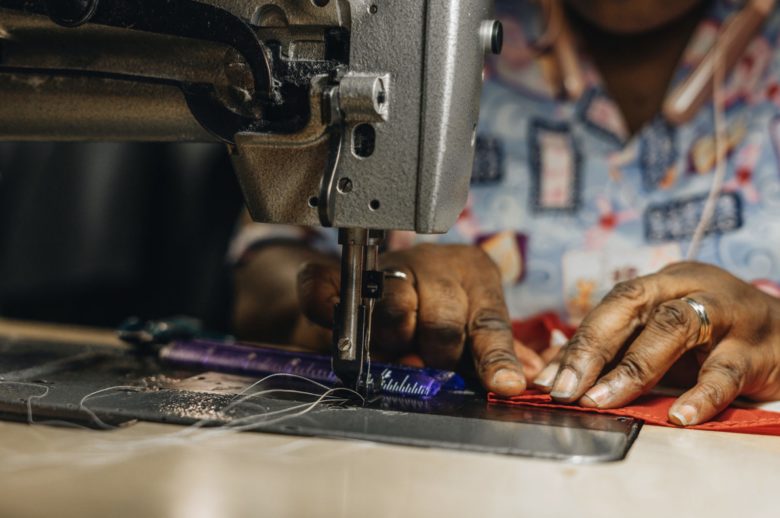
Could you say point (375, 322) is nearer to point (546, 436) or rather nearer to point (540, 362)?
point (540, 362)

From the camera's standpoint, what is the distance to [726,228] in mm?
1682

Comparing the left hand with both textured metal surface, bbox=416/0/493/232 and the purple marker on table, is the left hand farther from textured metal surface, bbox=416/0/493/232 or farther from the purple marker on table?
textured metal surface, bbox=416/0/493/232

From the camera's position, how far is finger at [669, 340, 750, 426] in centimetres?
101

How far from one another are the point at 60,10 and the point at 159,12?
0.12m

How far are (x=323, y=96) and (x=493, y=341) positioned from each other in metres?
0.38

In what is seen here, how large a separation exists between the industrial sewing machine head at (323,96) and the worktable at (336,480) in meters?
0.22

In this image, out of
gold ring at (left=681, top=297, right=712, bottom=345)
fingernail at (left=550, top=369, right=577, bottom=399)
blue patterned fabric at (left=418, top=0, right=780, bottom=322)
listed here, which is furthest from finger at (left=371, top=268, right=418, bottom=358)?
blue patterned fabric at (left=418, top=0, right=780, bottom=322)

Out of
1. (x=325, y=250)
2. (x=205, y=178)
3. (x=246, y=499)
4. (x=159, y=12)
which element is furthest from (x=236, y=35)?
(x=205, y=178)

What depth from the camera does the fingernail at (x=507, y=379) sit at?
1062mm

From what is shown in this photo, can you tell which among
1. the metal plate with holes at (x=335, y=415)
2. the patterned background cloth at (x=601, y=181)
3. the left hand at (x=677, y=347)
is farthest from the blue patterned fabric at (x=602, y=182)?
the metal plate with holes at (x=335, y=415)

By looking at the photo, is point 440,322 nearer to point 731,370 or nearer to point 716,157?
point 731,370

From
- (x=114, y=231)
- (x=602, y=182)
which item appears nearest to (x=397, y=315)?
(x=602, y=182)

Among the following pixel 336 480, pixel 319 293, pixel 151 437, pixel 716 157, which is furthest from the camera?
pixel 716 157

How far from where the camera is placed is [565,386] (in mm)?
1039
